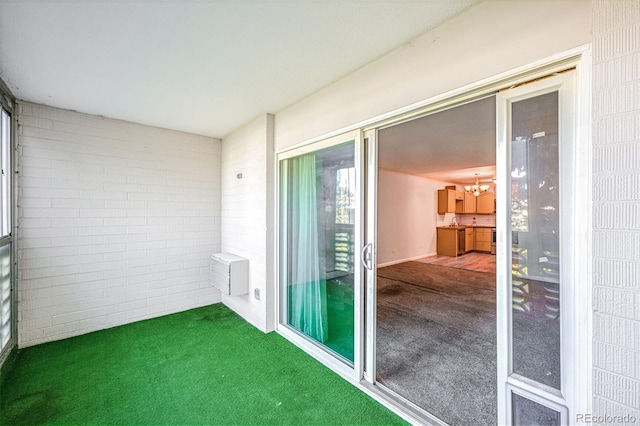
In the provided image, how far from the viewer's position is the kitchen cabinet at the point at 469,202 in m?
9.41

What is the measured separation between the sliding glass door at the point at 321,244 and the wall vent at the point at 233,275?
57 centimetres

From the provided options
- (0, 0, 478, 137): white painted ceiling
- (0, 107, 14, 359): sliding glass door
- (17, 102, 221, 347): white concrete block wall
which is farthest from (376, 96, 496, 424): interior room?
(0, 107, 14, 359): sliding glass door

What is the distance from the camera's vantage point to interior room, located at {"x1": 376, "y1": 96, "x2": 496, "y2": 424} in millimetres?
2205

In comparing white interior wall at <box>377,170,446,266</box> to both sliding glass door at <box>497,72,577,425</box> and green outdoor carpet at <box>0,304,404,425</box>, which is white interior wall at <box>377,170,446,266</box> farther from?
sliding glass door at <box>497,72,577,425</box>

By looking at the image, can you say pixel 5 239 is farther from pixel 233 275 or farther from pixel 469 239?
pixel 469 239

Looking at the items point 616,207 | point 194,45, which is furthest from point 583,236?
point 194,45

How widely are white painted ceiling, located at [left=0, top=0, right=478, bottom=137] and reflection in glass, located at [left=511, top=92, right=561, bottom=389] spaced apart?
78cm

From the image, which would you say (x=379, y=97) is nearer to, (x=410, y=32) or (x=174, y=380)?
(x=410, y=32)

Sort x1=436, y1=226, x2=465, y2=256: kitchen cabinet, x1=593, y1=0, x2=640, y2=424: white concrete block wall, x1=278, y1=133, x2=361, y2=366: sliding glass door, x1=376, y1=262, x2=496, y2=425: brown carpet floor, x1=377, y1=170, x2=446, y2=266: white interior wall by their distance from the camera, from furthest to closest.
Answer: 1. x1=436, y1=226, x2=465, y2=256: kitchen cabinet
2. x1=377, y1=170, x2=446, y2=266: white interior wall
3. x1=278, y1=133, x2=361, y2=366: sliding glass door
4. x1=376, y1=262, x2=496, y2=425: brown carpet floor
5. x1=593, y1=0, x2=640, y2=424: white concrete block wall

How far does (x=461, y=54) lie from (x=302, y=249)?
2211 mm

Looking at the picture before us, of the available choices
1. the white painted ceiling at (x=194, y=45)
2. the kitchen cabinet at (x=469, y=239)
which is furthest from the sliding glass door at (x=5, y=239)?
the kitchen cabinet at (x=469, y=239)

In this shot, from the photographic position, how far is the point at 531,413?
4.45 feet

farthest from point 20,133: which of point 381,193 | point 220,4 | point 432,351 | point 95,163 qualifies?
point 381,193

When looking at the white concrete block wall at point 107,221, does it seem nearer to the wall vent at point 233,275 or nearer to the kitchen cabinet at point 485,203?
the wall vent at point 233,275
